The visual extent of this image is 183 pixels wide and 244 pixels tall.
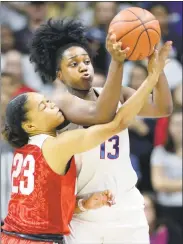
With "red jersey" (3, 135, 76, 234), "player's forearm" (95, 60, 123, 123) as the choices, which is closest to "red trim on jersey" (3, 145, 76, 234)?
"red jersey" (3, 135, 76, 234)

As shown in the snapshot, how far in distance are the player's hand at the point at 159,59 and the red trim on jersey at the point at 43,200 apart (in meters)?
0.71

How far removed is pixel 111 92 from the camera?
11.4 ft

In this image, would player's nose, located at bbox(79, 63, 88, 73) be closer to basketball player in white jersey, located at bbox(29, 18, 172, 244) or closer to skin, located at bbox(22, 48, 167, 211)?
basketball player in white jersey, located at bbox(29, 18, 172, 244)

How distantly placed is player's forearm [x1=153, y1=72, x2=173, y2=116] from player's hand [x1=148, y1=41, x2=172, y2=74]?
281mm

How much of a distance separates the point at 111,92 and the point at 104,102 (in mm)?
68

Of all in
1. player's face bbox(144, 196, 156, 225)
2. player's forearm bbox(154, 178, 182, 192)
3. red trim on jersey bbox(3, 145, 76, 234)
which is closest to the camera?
red trim on jersey bbox(3, 145, 76, 234)

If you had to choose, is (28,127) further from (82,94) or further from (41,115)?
(82,94)

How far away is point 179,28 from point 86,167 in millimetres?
2850

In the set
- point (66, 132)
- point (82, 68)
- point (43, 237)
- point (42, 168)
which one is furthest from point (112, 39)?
point (43, 237)

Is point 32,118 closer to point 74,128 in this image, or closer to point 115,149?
point 74,128

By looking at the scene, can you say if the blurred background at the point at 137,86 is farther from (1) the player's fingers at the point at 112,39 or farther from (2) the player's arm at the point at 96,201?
(1) the player's fingers at the point at 112,39

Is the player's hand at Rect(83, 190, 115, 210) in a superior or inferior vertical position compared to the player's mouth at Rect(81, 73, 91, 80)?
inferior

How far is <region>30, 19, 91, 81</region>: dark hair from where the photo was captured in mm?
4039

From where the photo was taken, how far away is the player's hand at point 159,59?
3582mm
